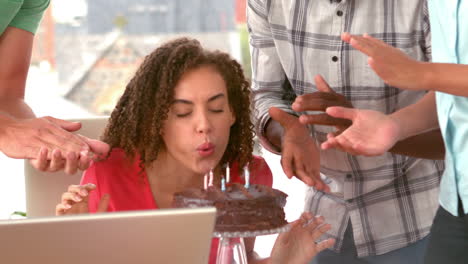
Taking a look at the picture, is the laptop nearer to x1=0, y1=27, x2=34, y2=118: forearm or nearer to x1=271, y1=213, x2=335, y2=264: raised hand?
x1=271, y1=213, x2=335, y2=264: raised hand

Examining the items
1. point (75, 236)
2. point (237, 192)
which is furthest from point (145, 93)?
point (75, 236)

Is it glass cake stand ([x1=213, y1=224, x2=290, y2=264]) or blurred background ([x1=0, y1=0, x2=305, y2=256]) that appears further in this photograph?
blurred background ([x1=0, y1=0, x2=305, y2=256])

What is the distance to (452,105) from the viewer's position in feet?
4.82

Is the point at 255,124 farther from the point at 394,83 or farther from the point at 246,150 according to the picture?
the point at 394,83

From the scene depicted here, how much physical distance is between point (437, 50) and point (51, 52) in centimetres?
586

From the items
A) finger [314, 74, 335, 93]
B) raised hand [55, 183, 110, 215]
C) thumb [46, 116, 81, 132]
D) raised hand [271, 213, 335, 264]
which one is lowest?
raised hand [271, 213, 335, 264]

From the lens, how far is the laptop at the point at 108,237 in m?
1.02

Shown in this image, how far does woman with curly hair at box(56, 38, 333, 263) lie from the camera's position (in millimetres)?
1737

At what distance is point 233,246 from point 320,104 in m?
0.38

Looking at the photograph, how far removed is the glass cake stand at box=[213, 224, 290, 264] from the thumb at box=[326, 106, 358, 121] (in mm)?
246

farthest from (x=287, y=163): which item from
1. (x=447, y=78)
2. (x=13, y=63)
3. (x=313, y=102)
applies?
(x=13, y=63)

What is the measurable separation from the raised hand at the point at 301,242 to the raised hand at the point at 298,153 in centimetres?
9

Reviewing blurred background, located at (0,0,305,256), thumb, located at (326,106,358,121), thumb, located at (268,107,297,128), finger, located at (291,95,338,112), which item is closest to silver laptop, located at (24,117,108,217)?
thumb, located at (268,107,297,128)

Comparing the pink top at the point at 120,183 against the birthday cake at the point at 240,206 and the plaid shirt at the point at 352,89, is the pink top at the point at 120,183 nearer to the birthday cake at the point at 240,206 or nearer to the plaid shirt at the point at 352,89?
the plaid shirt at the point at 352,89
